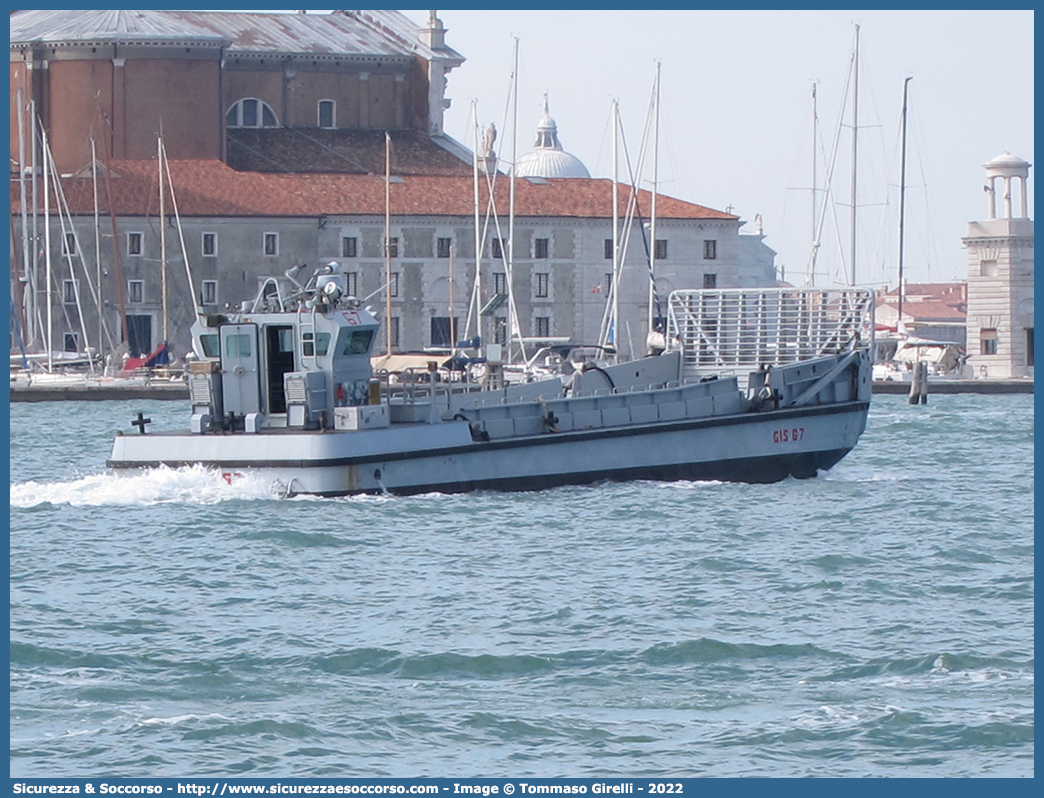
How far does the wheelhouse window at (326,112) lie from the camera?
287 ft

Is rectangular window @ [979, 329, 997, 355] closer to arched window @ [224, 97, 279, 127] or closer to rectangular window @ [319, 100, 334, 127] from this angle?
rectangular window @ [319, 100, 334, 127]

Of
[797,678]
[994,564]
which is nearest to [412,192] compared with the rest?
[994,564]

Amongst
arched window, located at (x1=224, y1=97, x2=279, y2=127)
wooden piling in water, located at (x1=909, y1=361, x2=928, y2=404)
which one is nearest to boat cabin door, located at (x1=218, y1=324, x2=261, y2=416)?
wooden piling in water, located at (x1=909, y1=361, x2=928, y2=404)

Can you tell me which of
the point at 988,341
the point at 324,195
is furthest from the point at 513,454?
the point at 324,195

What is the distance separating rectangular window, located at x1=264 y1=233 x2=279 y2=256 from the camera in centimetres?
7694

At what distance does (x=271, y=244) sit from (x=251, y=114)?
1196cm

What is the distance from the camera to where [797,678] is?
13.6 m

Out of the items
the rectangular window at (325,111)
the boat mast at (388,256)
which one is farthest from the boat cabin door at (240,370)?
the rectangular window at (325,111)

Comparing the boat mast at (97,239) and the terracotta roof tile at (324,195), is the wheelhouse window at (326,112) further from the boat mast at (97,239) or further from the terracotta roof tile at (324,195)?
the boat mast at (97,239)

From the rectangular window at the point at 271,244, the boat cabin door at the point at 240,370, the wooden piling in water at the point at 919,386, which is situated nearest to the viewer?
the boat cabin door at the point at 240,370

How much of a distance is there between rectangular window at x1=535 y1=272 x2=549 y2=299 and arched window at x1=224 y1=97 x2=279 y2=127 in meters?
15.9

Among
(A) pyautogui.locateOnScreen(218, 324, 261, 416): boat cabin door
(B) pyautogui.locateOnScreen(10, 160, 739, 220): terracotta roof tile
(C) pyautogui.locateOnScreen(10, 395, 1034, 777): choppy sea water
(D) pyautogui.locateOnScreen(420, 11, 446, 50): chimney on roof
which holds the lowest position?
(C) pyautogui.locateOnScreen(10, 395, 1034, 777): choppy sea water

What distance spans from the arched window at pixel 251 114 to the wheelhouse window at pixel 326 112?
2.13m

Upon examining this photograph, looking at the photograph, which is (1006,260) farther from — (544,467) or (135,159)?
(544,467)
